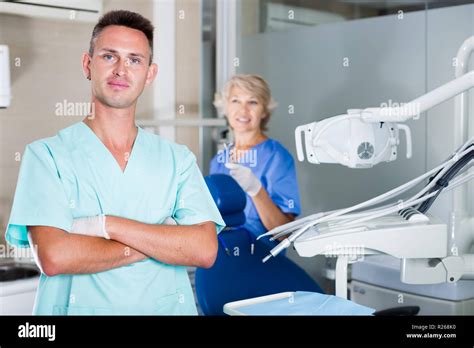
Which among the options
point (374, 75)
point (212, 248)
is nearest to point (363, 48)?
point (374, 75)

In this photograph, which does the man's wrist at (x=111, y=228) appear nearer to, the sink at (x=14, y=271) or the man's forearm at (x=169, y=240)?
the man's forearm at (x=169, y=240)

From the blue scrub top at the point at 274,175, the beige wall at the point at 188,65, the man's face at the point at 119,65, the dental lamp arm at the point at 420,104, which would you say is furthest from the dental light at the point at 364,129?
Result: the beige wall at the point at 188,65

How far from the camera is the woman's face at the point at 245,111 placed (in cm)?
188

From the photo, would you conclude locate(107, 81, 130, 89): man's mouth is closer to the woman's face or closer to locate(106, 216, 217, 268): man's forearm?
locate(106, 216, 217, 268): man's forearm

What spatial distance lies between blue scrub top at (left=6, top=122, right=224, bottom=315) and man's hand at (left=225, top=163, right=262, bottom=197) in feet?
1.43

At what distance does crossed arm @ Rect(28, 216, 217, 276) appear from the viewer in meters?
1.13

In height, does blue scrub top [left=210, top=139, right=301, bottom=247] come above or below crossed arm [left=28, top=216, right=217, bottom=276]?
above

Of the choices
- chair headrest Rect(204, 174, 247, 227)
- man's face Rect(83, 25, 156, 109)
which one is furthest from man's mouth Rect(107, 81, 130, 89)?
chair headrest Rect(204, 174, 247, 227)

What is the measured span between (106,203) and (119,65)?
0.25m

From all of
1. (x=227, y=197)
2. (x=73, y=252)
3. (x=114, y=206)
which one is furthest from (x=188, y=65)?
(x=73, y=252)

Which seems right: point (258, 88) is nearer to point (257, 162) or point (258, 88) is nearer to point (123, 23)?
point (257, 162)

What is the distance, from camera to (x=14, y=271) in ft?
5.05

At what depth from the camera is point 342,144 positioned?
132 centimetres
